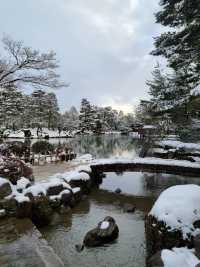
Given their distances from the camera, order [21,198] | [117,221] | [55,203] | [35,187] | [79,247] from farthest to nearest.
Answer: [55,203] → [35,187] → [117,221] → [21,198] → [79,247]

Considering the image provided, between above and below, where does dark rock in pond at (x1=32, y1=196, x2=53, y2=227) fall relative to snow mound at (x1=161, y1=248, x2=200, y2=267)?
below

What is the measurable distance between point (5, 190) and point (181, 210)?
5.72 metres

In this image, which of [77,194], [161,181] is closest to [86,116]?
[161,181]

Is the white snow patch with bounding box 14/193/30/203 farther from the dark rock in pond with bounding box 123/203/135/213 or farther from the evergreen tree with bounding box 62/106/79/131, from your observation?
the evergreen tree with bounding box 62/106/79/131

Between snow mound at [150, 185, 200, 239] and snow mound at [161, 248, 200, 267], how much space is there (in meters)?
0.48

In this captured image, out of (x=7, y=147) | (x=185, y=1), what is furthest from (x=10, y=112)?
(x=185, y=1)

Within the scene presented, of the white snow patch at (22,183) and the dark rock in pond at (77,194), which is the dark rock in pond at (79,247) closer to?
the white snow patch at (22,183)

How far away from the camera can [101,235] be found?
827cm

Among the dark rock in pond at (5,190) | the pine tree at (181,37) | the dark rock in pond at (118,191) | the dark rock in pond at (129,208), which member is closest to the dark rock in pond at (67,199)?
the dark rock in pond at (129,208)

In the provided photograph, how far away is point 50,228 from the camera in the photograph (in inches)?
372

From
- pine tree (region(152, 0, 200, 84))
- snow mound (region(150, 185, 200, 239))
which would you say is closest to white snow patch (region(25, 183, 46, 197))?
snow mound (region(150, 185, 200, 239))

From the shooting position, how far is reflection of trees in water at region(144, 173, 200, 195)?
15.2 meters

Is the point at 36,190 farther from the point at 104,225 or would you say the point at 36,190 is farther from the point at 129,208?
the point at 129,208

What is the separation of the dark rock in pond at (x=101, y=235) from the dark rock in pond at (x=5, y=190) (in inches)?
116
